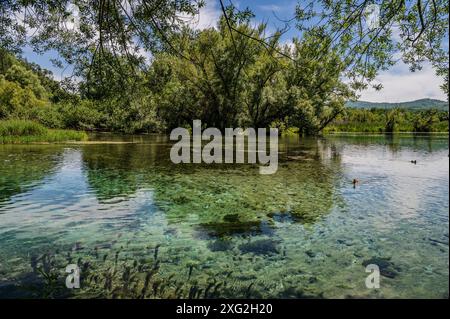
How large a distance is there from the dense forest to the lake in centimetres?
281

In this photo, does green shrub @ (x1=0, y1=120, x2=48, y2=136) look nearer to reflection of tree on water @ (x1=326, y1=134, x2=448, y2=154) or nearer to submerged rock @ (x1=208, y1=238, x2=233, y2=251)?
submerged rock @ (x1=208, y1=238, x2=233, y2=251)

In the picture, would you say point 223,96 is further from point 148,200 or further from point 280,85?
point 148,200

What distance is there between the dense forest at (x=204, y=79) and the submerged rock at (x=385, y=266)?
3.04m

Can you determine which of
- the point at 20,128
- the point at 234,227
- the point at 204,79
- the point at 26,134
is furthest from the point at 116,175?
the point at 204,79

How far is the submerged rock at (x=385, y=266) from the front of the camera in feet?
16.9

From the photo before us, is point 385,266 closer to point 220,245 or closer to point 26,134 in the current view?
point 220,245

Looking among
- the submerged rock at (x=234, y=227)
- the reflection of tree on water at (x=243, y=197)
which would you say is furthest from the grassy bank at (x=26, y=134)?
the submerged rock at (x=234, y=227)

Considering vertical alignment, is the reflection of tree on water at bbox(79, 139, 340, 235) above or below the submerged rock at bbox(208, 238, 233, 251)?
above

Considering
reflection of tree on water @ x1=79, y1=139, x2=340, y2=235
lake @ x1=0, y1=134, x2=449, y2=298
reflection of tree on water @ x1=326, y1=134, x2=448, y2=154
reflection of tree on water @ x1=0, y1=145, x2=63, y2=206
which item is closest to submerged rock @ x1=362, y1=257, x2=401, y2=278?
lake @ x1=0, y1=134, x2=449, y2=298

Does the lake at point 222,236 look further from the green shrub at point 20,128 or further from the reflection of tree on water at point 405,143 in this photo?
the green shrub at point 20,128

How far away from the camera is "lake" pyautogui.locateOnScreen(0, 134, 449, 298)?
4719mm

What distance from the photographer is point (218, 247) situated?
6.22 metres

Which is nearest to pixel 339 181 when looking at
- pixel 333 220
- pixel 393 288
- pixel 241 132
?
pixel 333 220

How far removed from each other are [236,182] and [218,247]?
6.89 metres
